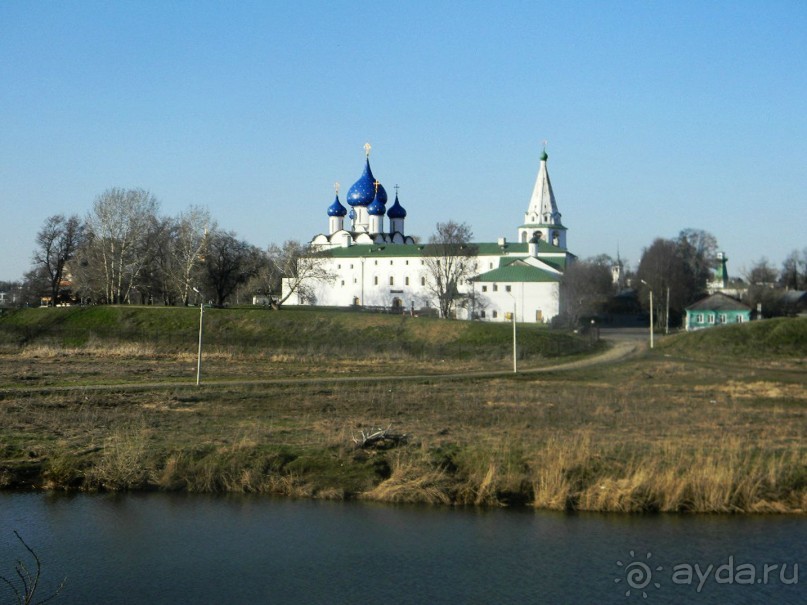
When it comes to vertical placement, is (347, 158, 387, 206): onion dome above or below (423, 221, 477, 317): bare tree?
above

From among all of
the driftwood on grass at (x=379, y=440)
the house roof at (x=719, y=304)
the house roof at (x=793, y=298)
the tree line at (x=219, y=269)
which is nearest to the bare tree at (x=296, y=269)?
the tree line at (x=219, y=269)

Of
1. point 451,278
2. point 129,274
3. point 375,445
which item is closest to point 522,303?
point 451,278

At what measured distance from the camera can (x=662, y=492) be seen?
19.0m

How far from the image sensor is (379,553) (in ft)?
54.8

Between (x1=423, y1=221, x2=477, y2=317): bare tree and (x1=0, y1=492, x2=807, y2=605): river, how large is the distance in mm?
60877

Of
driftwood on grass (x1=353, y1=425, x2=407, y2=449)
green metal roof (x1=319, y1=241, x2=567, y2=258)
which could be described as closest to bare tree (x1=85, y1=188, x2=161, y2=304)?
green metal roof (x1=319, y1=241, x2=567, y2=258)

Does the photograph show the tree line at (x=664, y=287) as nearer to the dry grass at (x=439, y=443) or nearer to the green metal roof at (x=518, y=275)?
the green metal roof at (x=518, y=275)

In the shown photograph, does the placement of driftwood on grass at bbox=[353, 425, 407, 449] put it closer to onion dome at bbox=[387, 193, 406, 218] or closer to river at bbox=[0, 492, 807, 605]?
river at bbox=[0, 492, 807, 605]

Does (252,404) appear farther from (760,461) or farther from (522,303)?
(522,303)

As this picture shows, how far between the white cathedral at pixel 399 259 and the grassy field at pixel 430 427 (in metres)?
30.1

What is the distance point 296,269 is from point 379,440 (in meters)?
59.7

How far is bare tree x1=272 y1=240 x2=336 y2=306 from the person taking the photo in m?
80.8

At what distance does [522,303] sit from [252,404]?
2002 inches

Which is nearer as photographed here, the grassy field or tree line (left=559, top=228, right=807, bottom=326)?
the grassy field
